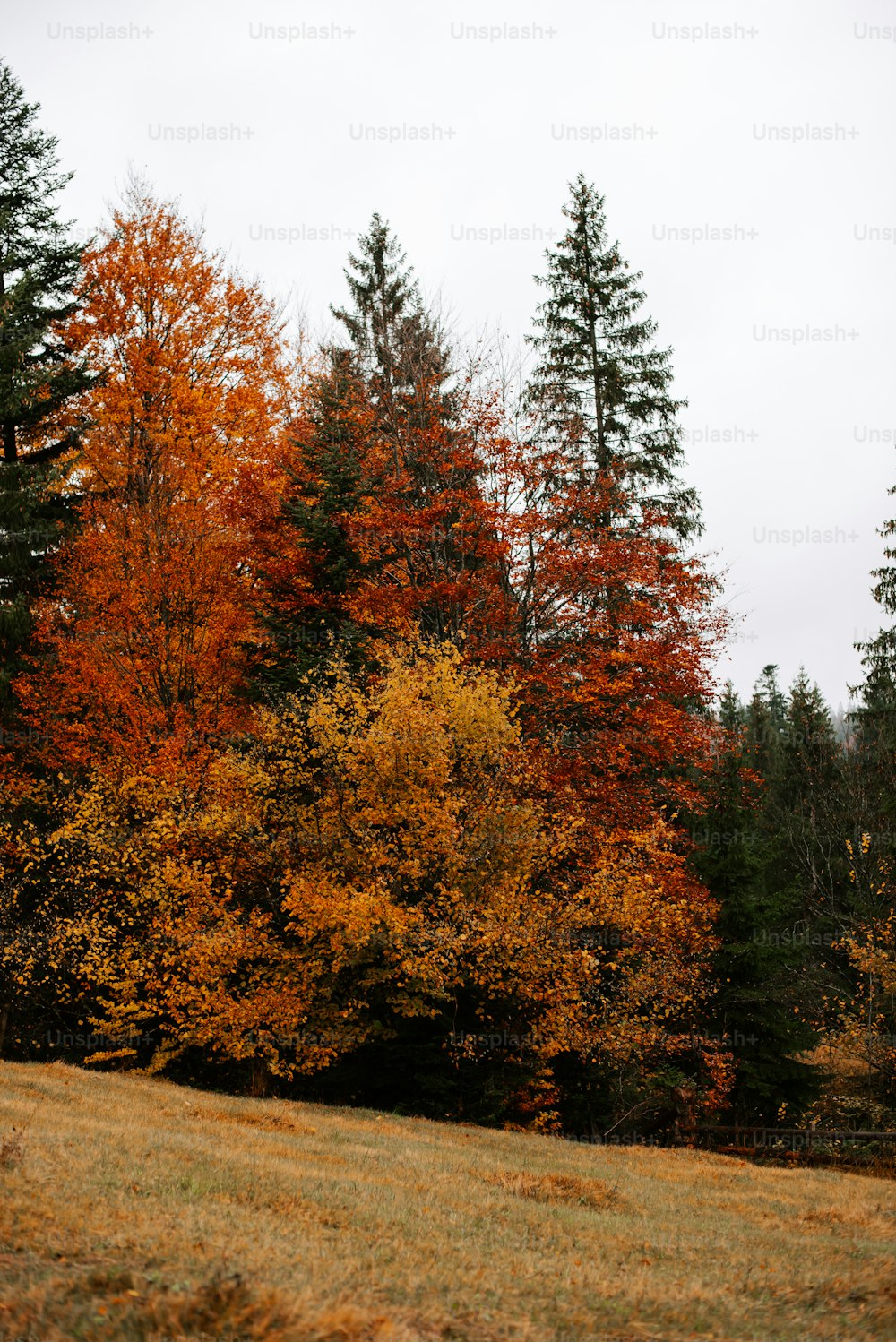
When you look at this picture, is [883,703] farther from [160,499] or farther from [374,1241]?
[374,1241]

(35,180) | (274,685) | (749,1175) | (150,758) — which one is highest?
(35,180)

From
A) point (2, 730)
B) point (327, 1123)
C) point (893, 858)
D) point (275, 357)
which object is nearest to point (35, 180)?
point (275, 357)

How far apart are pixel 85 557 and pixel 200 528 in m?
3.12

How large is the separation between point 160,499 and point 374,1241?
72.2ft

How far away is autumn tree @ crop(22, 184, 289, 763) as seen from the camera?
24.6 meters

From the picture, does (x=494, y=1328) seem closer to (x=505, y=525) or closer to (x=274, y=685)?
(x=274, y=685)

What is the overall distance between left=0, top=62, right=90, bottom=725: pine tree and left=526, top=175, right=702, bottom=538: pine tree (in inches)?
500

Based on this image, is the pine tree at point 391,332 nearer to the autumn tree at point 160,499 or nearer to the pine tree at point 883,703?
the autumn tree at point 160,499

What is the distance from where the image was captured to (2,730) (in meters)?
24.1

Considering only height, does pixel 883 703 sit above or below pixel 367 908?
above

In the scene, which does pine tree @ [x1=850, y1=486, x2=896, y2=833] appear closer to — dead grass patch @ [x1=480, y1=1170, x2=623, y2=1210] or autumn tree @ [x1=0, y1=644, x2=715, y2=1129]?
autumn tree @ [x1=0, y1=644, x2=715, y2=1129]

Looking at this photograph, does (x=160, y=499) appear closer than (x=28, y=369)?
No

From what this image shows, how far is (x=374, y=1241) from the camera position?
7.96 metres

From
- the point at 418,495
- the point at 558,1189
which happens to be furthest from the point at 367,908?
the point at 418,495
